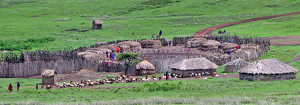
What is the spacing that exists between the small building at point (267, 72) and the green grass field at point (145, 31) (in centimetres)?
87

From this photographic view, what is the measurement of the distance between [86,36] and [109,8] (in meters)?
34.0

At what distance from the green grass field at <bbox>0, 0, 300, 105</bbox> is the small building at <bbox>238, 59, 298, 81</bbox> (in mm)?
871

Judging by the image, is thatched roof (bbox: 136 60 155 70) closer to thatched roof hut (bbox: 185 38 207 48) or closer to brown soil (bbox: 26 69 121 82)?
brown soil (bbox: 26 69 121 82)

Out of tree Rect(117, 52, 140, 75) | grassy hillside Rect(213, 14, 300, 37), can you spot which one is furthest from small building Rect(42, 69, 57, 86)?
grassy hillside Rect(213, 14, 300, 37)

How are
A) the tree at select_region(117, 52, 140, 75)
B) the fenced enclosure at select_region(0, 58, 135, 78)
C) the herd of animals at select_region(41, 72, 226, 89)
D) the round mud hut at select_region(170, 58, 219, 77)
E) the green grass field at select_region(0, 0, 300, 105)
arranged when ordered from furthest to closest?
the tree at select_region(117, 52, 140, 75) < the fenced enclosure at select_region(0, 58, 135, 78) < the round mud hut at select_region(170, 58, 219, 77) < the herd of animals at select_region(41, 72, 226, 89) < the green grass field at select_region(0, 0, 300, 105)

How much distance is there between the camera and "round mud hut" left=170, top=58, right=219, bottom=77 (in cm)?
3619

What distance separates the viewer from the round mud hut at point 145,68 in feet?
123

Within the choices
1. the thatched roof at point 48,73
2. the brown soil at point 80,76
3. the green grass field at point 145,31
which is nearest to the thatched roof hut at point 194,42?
the green grass field at point 145,31

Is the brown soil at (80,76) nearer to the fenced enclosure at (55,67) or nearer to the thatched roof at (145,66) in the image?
the fenced enclosure at (55,67)

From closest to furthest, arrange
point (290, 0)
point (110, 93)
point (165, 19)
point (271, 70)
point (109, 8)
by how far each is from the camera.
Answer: point (110, 93) → point (271, 70) → point (165, 19) → point (290, 0) → point (109, 8)

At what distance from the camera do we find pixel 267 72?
3150cm

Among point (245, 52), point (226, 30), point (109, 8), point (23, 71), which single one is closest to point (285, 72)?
point (245, 52)

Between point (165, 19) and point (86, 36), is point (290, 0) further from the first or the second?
point (86, 36)

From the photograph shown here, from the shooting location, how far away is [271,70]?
104 ft
